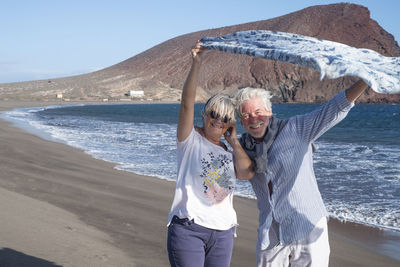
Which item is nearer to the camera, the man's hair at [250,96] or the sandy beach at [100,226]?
the man's hair at [250,96]

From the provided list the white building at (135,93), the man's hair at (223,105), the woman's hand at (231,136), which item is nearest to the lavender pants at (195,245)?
the woman's hand at (231,136)

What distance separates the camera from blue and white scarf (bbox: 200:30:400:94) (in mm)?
2105

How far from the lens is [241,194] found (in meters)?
8.06

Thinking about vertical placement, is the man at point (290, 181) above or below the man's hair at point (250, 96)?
below

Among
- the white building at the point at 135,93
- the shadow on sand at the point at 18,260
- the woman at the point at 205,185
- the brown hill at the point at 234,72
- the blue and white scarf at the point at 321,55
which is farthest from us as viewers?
the brown hill at the point at 234,72

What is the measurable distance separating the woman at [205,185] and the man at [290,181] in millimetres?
138

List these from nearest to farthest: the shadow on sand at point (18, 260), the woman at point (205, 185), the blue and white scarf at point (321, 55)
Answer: the blue and white scarf at point (321, 55) < the woman at point (205, 185) < the shadow on sand at point (18, 260)

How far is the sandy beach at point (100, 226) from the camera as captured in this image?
4.02m

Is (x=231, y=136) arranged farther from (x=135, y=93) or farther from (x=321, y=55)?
(x=135, y=93)

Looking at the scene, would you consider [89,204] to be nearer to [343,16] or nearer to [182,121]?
[182,121]

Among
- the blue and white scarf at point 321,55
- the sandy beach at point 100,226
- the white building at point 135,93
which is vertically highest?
the blue and white scarf at point 321,55

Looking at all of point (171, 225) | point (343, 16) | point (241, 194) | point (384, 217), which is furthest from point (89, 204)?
point (343, 16)

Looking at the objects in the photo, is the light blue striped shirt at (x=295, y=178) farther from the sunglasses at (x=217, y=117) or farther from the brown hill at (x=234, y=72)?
the brown hill at (x=234, y=72)

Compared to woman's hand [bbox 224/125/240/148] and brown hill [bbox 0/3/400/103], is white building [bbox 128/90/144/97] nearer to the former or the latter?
brown hill [bbox 0/3/400/103]
